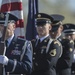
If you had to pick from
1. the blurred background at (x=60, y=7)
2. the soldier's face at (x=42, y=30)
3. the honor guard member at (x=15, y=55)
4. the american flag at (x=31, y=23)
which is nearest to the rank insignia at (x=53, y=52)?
the soldier's face at (x=42, y=30)

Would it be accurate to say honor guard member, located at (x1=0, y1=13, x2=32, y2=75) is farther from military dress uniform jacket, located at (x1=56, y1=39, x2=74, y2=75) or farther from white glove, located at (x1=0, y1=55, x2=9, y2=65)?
military dress uniform jacket, located at (x1=56, y1=39, x2=74, y2=75)

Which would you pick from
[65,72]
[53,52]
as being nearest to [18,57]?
[53,52]

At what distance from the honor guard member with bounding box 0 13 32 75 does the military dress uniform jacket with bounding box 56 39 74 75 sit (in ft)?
6.50

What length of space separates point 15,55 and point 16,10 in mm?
2056

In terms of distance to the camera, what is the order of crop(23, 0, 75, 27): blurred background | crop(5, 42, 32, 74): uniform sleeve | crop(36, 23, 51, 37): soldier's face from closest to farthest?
1. crop(5, 42, 32, 74): uniform sleeve
2. crop(36, 23, 51, 37): soldier's face
3. crop(23, 0, 75, 27): blurred background

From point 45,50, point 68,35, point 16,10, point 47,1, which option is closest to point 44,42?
point 45,50

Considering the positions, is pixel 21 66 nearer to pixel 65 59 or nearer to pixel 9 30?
pixel 9 30

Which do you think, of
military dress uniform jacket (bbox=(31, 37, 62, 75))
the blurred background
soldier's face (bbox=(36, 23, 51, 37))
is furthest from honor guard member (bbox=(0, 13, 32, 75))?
the blurred background

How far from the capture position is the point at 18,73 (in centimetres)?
761

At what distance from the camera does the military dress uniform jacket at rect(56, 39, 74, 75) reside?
9648 millimetres

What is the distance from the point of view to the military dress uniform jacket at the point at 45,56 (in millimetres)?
8656

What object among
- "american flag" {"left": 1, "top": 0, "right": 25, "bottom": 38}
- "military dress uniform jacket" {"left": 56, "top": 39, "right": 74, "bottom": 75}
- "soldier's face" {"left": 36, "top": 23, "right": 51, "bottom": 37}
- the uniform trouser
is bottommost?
the uniform trouser

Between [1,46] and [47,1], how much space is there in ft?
97.3

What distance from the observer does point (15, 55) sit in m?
7.67
